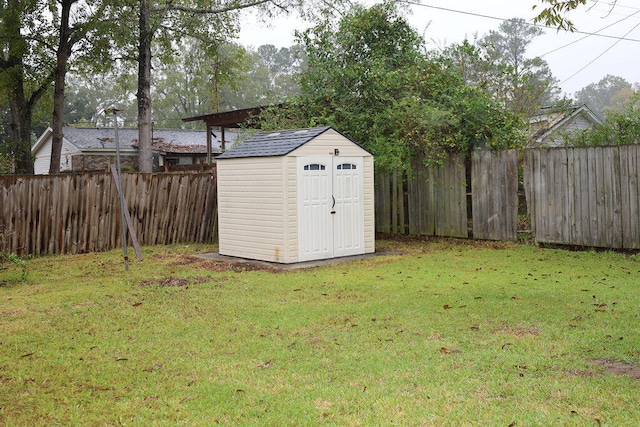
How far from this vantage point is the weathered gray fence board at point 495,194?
13.4m

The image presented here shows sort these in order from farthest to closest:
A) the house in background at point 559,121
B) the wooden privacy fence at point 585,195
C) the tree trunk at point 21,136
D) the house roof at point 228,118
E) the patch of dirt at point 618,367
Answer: the tree trunk at point 21,136, the house roof at point 228,118, the house in background at point 559,121, the wooden privacy fence at point 585,195, the patch of dirt at point 618,367

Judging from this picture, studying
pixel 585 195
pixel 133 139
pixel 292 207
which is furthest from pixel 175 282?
pixel 133 139

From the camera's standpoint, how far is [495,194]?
13.7 m

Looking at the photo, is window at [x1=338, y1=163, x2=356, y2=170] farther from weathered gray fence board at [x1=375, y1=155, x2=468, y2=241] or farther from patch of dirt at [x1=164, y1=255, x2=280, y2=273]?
weathered gray fence board at [x1=375, y1=155, x2=468, y2=241]

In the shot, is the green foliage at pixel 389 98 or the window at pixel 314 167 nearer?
the window at pixel 314 167

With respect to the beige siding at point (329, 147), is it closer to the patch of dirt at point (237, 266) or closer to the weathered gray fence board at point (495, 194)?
the patch of dirt at point (237, 266)

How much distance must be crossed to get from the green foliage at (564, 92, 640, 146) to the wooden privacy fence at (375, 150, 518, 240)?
1566mm

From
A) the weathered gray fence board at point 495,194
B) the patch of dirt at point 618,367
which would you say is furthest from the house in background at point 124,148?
the patch of dirt at point 618,367

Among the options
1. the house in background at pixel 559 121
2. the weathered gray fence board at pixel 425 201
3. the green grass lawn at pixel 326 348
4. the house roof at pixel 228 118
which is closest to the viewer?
the green grass lawn at pixel 326 348

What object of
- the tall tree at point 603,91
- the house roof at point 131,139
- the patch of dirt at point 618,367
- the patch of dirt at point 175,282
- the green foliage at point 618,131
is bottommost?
the patch of dirt at point 618,367

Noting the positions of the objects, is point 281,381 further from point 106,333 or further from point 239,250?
point 239,250

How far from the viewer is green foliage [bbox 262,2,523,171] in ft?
45.8

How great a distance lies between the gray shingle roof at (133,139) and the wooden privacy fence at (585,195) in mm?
20448

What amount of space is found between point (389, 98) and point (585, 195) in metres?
4.87
